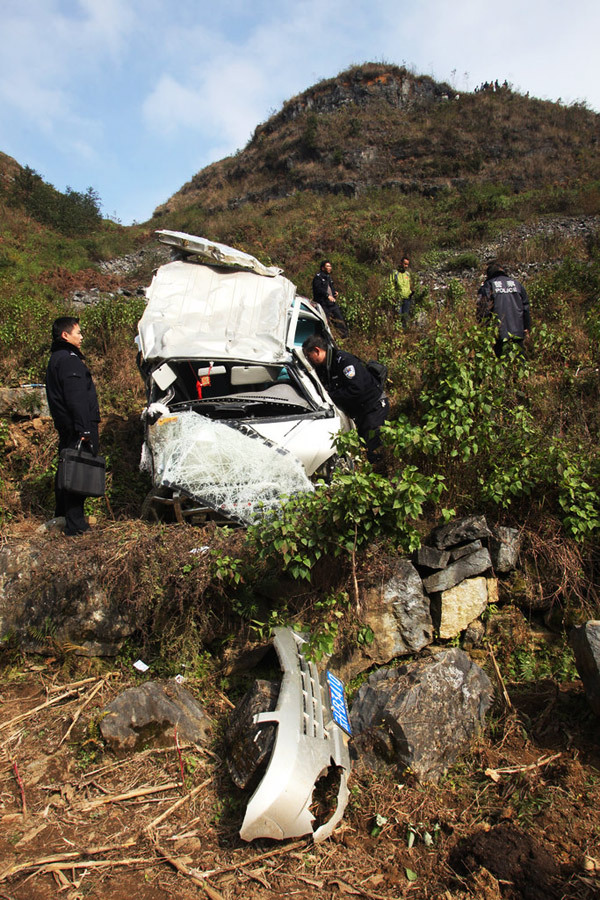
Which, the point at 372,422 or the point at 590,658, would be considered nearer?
the point at 590,658

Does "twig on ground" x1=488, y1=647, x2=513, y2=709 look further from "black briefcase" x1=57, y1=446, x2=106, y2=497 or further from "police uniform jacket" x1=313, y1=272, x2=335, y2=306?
"police uniform jacket" x1=313, y1=272, x2=335, y2=306

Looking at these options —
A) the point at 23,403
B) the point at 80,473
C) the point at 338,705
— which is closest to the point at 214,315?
the point at 80,473

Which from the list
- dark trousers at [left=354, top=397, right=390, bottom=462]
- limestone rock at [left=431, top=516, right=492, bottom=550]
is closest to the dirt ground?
limestone rock at [left=431, top=516, right=492, bottom=550]

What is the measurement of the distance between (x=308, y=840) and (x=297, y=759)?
15.9 inches

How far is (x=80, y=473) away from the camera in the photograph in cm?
424

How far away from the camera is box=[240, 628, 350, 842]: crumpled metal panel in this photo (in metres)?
2.41

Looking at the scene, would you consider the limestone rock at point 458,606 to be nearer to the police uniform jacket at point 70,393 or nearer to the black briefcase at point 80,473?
the black briefcase at point 80,473

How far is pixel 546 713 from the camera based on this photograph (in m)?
3.14

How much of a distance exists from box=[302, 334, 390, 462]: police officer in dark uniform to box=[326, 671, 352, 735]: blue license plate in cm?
243

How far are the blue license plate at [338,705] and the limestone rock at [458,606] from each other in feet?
3.19

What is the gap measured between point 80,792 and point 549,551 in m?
3.31

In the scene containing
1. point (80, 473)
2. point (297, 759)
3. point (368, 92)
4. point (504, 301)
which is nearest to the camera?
point (297, 759)

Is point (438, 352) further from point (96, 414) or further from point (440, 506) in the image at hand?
point (96, 414)

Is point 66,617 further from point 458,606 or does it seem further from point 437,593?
point 458,606
